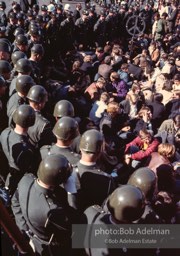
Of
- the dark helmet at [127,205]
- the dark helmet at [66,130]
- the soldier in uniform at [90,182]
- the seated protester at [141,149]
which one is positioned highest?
the dark helmet at [66,130]

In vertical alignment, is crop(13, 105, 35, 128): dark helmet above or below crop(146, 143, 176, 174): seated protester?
above

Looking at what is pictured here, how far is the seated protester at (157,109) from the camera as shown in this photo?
7.59 meters

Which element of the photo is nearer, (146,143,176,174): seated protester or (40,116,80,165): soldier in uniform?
(40,116,80,165): soldier in uniform

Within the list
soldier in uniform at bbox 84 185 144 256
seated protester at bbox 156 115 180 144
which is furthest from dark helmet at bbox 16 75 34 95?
soldier in uniform at bbox 84 185 144 256

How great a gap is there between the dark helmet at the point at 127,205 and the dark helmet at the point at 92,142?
90 centimetres

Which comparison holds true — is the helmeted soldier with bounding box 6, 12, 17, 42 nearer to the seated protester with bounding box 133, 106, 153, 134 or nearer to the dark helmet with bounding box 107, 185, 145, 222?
the seated protester with bounding box 133, 106, 153, 134

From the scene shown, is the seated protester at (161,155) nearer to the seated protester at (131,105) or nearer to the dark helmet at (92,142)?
the dark helmet at (92,142)

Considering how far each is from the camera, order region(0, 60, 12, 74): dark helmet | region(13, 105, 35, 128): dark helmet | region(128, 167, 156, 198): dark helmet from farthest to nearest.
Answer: region(0, 60, 12, 74): dark helmet < region(13, 105, 35, 128): dark helmet < region(128, 167, 156, 198): dark helmet

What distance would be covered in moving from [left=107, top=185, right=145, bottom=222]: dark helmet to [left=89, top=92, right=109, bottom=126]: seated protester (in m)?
4.04

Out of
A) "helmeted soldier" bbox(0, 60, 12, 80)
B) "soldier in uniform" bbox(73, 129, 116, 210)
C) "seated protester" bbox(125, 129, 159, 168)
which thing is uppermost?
"helmeted soldier" bbox(0, 60, 12, 80)

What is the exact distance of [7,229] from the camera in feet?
7.22

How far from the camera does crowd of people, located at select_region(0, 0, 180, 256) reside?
3348 mm

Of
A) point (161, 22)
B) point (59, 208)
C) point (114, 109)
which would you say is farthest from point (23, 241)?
point (161, 22)

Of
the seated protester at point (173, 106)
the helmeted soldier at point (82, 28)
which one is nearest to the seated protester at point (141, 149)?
the seated protester at point (173, 106)
